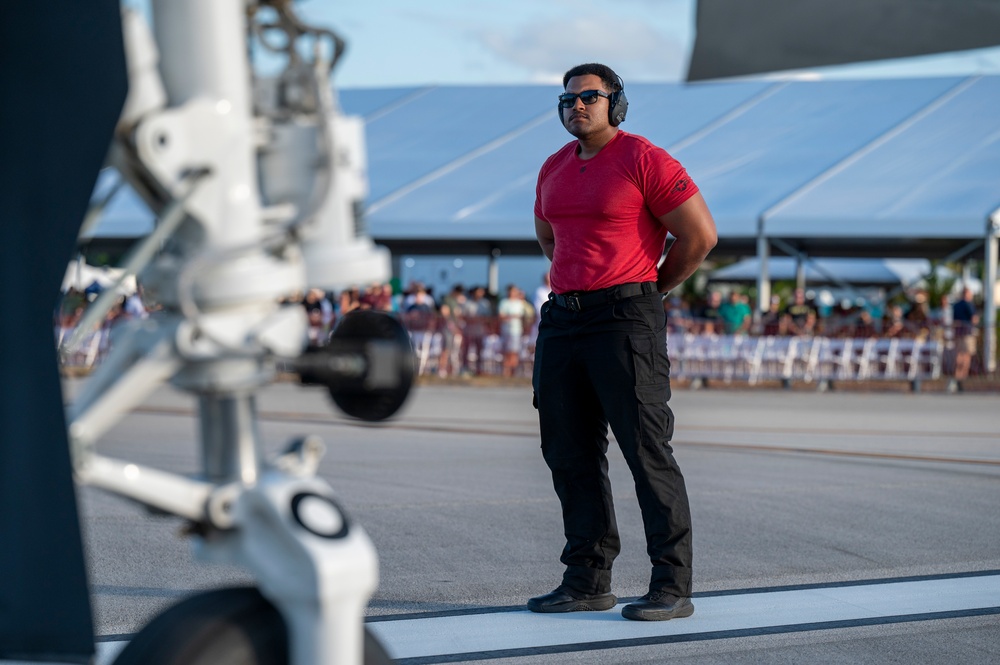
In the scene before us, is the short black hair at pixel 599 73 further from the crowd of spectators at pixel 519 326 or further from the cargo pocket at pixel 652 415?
the crowd of spectators at pixel 519 326

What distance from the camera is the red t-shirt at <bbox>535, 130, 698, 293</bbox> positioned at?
15.5 feet

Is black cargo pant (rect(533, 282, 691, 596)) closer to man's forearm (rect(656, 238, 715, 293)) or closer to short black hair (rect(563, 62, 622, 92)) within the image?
man's forearm (rect(656, 238, 715, 293))

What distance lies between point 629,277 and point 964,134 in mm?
21987

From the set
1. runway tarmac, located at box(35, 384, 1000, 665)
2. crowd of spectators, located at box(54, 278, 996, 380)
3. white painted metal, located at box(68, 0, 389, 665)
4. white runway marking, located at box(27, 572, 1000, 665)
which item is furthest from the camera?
crowd of spectators, located at box(54, 278, 996, 380)

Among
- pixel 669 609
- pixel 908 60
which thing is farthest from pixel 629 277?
pixel 908 60

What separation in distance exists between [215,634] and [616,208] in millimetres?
2927

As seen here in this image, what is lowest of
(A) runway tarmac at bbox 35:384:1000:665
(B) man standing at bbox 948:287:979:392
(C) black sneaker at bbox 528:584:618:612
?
(A) runway tarmac at bbox 35:384:1000:665

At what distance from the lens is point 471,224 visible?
24.8 meters

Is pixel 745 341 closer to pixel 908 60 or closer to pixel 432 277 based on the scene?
pixel 908 60

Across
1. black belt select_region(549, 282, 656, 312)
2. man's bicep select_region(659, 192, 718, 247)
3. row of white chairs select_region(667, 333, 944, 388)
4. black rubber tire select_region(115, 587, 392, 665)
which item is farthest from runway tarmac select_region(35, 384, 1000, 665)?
row of white chairs select_region(667, 333, 944, 388)

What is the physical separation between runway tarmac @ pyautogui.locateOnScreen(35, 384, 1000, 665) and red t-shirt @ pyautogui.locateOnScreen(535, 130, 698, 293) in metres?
1.23

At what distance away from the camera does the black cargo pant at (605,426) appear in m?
4.69

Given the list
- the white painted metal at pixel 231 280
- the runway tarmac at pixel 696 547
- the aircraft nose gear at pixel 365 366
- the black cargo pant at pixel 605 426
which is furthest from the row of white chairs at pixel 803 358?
the white painted metal at pixel 231 280

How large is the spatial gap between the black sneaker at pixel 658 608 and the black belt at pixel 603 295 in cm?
103
